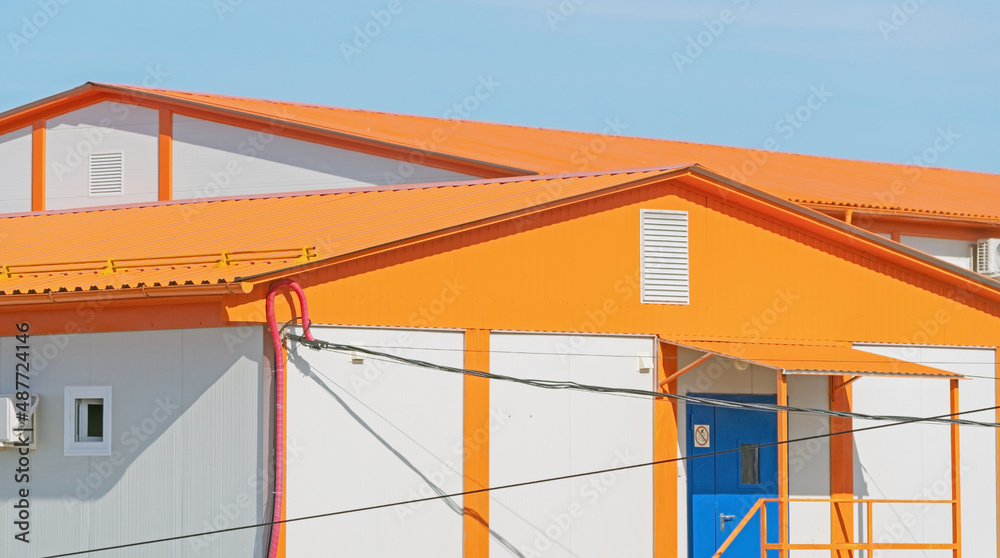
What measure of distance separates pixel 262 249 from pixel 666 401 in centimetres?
431

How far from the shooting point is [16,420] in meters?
11.3

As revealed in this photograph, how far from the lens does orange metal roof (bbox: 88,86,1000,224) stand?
59.7 ft

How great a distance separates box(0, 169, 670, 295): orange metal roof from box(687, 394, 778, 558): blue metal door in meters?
2.68

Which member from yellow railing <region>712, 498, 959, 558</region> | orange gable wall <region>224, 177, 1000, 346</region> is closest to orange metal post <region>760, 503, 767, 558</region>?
yellow railing <region>712, 498, 959, 558</region>

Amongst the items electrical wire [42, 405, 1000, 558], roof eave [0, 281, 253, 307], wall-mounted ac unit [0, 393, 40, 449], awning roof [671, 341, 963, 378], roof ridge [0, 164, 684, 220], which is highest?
roof ridge [0, 164, 684, 220]

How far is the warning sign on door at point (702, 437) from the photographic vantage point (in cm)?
1288

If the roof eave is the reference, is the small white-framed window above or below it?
below

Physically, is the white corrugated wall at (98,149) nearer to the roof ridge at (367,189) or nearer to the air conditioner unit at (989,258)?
the roof ridge at (367,189)

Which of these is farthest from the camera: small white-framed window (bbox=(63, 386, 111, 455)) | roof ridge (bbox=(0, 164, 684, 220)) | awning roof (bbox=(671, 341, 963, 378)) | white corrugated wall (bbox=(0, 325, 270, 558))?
roof ridge (bbox=(0, 164, 684, 220))

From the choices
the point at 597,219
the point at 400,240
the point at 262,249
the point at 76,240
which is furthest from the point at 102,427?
the point at 597,219

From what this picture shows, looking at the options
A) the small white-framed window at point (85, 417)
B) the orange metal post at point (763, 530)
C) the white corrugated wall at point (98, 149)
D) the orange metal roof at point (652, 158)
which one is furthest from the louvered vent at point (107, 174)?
the orange metal post at point (763, 530)

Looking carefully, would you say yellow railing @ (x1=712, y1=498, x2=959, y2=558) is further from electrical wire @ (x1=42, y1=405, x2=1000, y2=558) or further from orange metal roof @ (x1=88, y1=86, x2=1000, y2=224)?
orange metal roof @ (x1=88, y1=86, x2=1000, y2=224)

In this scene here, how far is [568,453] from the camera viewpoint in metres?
12.0

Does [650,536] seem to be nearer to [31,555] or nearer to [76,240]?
[31,555]
